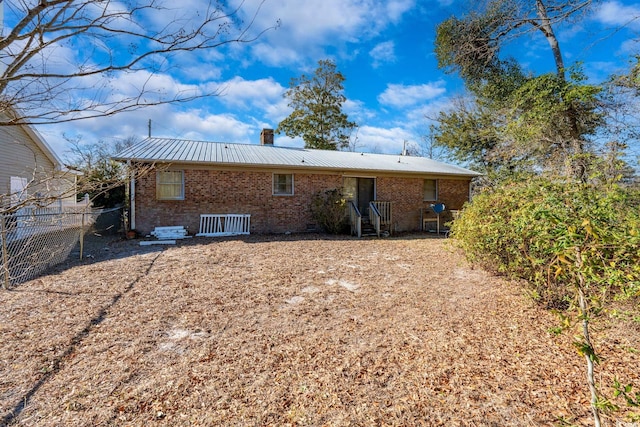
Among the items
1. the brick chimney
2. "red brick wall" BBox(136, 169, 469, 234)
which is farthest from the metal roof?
the brick chimney

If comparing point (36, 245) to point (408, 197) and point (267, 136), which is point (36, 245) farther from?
point (408, 197)

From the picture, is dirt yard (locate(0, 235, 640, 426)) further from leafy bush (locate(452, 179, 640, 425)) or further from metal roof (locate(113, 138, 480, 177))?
metal roof (locate(113, 138, 480, 177))

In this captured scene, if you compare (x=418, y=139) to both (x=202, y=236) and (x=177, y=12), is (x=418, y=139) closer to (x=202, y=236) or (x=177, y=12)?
(x=202, y=236)

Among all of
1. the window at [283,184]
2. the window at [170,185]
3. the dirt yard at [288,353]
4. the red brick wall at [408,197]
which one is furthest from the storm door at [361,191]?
the dirt yard at [288,353]

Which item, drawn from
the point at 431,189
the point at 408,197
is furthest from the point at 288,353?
the point at 431,189

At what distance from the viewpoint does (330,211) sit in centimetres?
1138

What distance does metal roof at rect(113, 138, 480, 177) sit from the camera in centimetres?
1014

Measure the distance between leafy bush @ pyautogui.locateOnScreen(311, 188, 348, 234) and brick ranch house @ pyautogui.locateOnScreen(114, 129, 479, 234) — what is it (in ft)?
1.21

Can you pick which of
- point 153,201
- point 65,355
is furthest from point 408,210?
point 65,355

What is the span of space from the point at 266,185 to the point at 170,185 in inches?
129

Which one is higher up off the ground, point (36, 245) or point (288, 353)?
point (36, 245)

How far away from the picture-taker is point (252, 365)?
283 centimetres

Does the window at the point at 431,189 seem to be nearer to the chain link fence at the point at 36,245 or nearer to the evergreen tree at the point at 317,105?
the evergreen tree at the point at 317,105

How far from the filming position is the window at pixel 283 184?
1159cm
